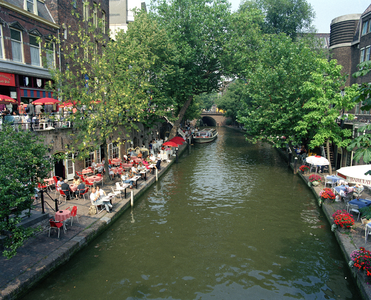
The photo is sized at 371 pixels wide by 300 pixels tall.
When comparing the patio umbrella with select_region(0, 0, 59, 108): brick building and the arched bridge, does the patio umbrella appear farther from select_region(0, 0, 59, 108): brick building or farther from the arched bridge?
the arched bridge

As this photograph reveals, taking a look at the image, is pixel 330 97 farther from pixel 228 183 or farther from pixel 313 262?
pixel 313 262

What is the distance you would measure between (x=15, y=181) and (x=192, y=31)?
28564 millimetres

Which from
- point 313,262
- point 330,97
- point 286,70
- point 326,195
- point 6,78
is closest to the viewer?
point 313,262

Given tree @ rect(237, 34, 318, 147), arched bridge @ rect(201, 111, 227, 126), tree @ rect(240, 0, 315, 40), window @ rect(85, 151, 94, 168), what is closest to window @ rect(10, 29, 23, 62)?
window @ rect(85, 151, 94, 168)

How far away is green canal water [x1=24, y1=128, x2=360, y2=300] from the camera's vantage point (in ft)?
28.8

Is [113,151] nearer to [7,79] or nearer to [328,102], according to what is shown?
[7,79]

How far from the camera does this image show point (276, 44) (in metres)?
27.5

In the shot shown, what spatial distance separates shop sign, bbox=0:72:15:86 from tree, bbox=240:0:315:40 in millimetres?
36095

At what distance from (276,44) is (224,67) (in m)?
8.41

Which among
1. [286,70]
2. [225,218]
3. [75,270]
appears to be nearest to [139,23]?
[286,70]

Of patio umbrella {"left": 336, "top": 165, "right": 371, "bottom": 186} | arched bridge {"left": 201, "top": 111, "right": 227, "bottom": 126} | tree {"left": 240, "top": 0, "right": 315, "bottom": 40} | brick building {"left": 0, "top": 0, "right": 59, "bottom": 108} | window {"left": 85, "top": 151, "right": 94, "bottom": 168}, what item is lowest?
window {"left": 85, "top": 151, "right": 94, "bottom": 168}

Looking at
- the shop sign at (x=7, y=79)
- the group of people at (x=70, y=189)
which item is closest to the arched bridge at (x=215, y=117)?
the shop sign at (x=7, y=79)

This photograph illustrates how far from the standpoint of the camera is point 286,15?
4422cm

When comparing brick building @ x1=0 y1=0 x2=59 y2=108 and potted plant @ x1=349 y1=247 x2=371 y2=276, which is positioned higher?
brick building @ x1=0 y1=0 x2=59 y2=108
